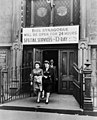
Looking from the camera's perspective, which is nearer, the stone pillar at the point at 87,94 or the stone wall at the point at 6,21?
the stone pillar at the point at 87,94

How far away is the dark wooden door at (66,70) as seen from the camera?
10711 mm

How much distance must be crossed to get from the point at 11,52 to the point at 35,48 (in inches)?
62.6

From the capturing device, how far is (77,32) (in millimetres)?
10219

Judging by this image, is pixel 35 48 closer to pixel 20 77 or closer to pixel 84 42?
pixel 20 77

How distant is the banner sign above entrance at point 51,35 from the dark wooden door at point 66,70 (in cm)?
84

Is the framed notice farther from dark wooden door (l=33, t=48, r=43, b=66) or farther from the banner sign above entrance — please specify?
dark wooden door (l=33, t=48, r=43, b=66)

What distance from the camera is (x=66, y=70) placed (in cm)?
1084

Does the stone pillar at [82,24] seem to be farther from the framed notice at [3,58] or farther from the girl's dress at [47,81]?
the framed notice at [3,58]

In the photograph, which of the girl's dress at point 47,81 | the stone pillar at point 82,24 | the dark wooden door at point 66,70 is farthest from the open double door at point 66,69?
the girl's dress at point 47,81

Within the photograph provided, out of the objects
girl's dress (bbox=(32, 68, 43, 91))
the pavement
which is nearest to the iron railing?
the pavement

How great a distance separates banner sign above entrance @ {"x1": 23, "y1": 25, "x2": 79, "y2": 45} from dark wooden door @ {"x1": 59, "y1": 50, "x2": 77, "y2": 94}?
0.84 meters

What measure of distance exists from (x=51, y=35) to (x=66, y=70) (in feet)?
7.12

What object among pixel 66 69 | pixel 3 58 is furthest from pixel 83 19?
pixel 3 58

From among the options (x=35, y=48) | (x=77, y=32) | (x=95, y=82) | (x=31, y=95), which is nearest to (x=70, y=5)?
(x=77, y=32)
